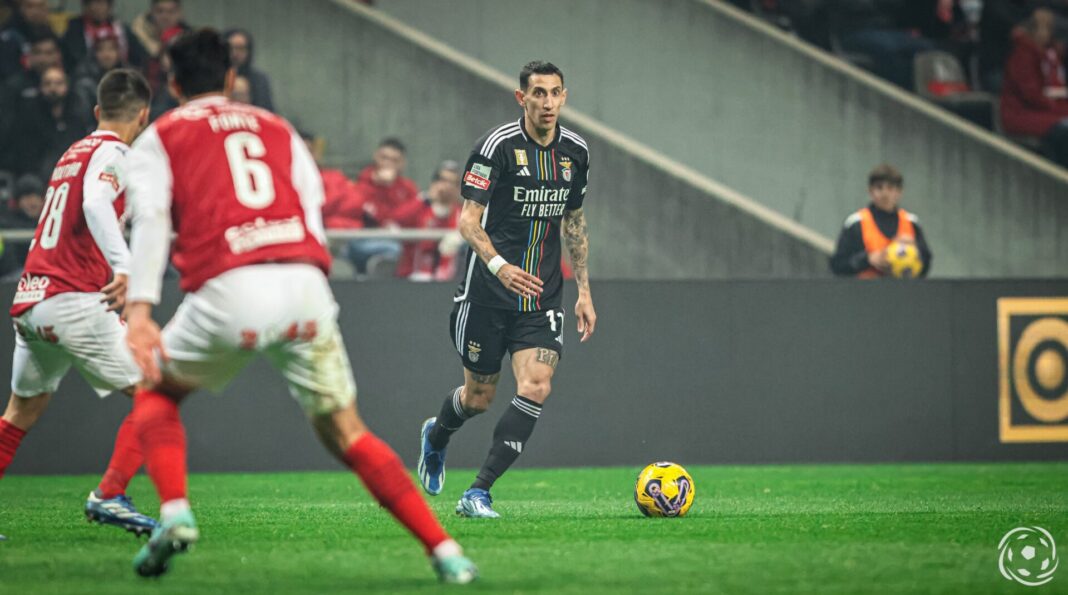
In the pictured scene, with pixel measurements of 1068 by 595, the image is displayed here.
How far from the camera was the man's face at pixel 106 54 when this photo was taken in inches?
566

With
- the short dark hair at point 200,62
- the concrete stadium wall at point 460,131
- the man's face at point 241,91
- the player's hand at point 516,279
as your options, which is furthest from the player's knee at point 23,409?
the concrete stadium wall at point 460,131

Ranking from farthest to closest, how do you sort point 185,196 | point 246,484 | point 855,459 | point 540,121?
point 855,459, point 246,484, point 540,121, point 185,196

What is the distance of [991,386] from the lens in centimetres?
1342

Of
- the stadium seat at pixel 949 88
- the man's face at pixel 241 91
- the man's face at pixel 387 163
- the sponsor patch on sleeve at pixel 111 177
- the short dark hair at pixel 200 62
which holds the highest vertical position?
the stadium seat at pixel 949 88

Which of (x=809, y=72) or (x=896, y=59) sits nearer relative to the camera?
(x=809, y=72)

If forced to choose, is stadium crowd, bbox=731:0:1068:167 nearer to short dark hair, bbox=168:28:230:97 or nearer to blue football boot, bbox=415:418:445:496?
blue football boot, bbox=415:418:445:496

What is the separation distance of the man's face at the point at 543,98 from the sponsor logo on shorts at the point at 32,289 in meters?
2.74

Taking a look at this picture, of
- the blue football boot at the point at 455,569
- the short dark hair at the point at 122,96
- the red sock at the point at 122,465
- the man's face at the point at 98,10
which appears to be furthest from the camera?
the man's face at the point at 98,10

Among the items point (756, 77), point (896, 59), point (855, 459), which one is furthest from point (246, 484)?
point (896, 59)

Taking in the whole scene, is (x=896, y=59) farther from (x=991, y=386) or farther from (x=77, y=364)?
(x=77, y=364)

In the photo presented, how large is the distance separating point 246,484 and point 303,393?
5797 mm

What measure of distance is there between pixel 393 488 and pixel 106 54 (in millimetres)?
9674

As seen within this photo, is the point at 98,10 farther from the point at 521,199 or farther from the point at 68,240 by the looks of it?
the point at 68,240

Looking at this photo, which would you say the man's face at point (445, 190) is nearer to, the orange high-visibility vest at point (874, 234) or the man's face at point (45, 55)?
the orange high-visibility vest at point (874, 234)
